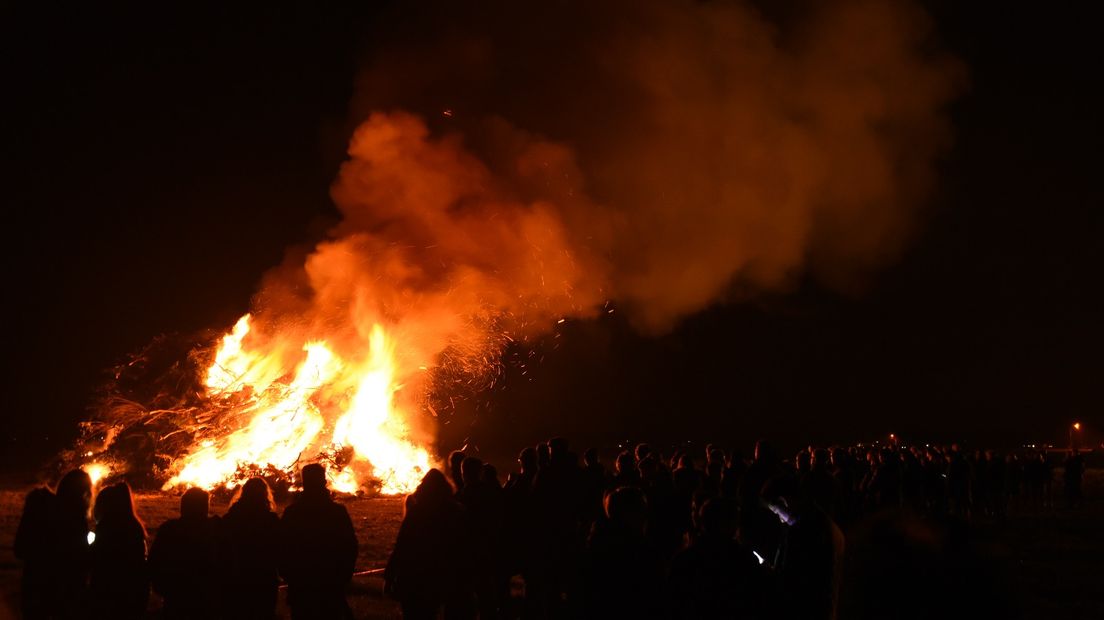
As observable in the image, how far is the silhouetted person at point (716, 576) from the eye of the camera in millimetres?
3881

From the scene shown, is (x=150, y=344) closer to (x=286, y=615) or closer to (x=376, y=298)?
(x=376, y=298)

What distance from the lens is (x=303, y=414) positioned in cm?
2045

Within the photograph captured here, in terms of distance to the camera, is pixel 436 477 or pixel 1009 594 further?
pixel 436 477

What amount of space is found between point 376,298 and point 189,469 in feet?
20.4

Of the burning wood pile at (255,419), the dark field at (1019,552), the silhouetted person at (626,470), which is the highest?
the burning wood pile at (255,419)

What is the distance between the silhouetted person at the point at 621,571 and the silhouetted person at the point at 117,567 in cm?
368

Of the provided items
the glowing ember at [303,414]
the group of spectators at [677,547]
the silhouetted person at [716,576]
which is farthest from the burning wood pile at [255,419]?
the silhouetted person at [716,576]

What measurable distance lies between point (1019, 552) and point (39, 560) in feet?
45.6

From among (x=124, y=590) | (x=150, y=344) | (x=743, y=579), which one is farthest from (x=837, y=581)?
(x=150, y=344)

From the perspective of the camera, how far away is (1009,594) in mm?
2057

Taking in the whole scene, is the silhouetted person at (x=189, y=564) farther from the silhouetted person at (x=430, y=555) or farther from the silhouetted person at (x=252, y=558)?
the silhouetted person at (x=430, y=555)

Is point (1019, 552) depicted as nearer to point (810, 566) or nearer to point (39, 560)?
point (810, 566)

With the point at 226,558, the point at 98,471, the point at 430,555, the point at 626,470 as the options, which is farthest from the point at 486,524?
the point at 98,471

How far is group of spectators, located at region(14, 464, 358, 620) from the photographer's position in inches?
231
